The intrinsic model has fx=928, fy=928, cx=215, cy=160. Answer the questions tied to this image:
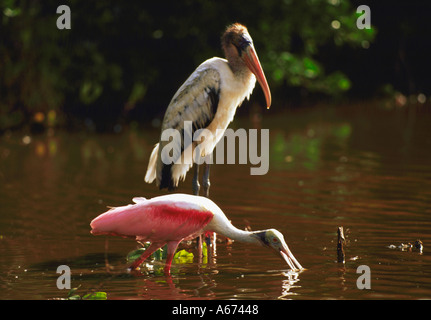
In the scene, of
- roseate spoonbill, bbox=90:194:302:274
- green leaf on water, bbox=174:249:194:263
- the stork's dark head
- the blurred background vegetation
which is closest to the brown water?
green leaf on water, bbox=174:249:194:263

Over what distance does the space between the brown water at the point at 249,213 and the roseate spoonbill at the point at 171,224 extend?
211 mm

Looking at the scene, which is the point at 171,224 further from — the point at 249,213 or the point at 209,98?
the point at 249,213

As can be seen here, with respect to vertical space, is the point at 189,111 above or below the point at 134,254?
above

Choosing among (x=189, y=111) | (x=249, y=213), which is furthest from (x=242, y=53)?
(x=249, y=213)

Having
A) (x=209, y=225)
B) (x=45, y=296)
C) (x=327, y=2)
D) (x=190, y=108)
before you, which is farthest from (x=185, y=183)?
(x=327, y=2)

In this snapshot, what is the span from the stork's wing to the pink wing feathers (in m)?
1.71

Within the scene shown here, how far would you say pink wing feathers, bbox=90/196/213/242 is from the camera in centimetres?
662

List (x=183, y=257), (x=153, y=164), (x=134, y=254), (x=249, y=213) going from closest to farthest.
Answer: (x=134, y=254)
(x=183, y=257)
(x=153, y=164)
(x=249, y=213)

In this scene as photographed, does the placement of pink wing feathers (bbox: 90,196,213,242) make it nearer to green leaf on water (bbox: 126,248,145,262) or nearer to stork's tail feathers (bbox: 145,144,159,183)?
green leaf on water (bbox: 126,248,145,262)

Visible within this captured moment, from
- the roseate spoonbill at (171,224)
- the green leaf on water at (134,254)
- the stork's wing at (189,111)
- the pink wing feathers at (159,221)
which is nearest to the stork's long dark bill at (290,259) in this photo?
the roseate spoonbill at (171,224)

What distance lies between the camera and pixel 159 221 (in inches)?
261

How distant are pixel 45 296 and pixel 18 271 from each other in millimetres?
782

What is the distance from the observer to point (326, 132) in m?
17.2

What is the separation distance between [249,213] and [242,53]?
63.4 inches
